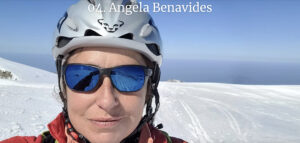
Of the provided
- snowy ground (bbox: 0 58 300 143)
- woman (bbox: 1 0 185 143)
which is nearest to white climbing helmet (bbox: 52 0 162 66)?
woman (bbox: 1 0 185 143)

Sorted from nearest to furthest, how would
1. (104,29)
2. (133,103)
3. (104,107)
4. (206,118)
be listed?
1. (104,107)
2. (133,103)
3. (104,29)
4. (206,118)

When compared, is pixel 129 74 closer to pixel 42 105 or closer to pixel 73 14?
pixel 73 14

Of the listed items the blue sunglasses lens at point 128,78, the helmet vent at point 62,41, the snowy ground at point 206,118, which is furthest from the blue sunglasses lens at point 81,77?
the snowy ground at point 206,118

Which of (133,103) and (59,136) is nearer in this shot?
(133,103)

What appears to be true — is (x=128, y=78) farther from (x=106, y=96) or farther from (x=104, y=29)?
(x=104, y=29)

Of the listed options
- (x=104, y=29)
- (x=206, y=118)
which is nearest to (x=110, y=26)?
(x=104, y=29)

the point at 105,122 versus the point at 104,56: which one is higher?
the point at 104,56

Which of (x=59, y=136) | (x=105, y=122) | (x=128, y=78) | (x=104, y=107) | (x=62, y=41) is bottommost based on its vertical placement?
(x=59, y=136)
